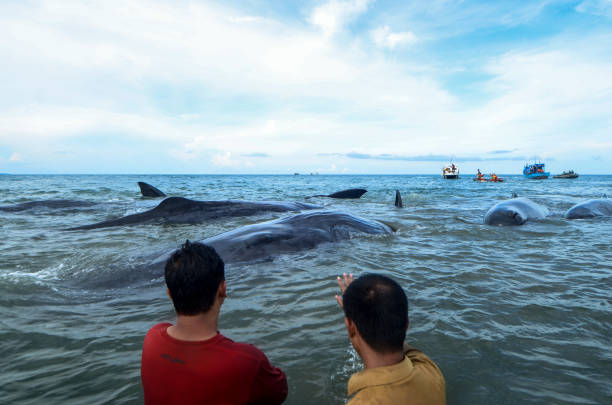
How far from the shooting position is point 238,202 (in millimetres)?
11266

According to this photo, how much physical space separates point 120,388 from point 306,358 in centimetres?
134

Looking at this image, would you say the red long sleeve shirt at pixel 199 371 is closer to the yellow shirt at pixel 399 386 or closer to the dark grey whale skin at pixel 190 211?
the yellow shirt at pixel 399 386

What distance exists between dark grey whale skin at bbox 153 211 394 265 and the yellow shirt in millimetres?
3930

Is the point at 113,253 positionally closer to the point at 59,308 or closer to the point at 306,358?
the point at 59,308

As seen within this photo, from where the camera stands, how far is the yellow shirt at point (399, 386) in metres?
1.78

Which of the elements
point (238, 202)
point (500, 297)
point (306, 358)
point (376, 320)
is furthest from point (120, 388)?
→ point (238, 202)

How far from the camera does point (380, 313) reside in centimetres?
195

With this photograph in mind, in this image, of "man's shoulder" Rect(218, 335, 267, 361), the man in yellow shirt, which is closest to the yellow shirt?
the man in yellow shirt

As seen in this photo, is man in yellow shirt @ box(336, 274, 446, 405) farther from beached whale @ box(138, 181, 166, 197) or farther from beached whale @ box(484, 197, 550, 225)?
beached whale @ box(138, 181, 166, 197)

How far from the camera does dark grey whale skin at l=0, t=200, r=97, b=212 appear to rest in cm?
1256

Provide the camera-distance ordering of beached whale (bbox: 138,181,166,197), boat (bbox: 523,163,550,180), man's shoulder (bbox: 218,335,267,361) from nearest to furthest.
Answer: man's shoulder (bbox: 218,335,267,361), beached whale (bbox: 138,181,166,197), boat (bbox: 523,163,550,180)

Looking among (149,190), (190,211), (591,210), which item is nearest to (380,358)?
(190,211)

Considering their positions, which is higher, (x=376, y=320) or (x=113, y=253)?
(x=376, y=320)

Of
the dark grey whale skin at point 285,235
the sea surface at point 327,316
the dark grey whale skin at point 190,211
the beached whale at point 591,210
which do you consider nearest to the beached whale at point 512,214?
the beached whale at point 591,210
